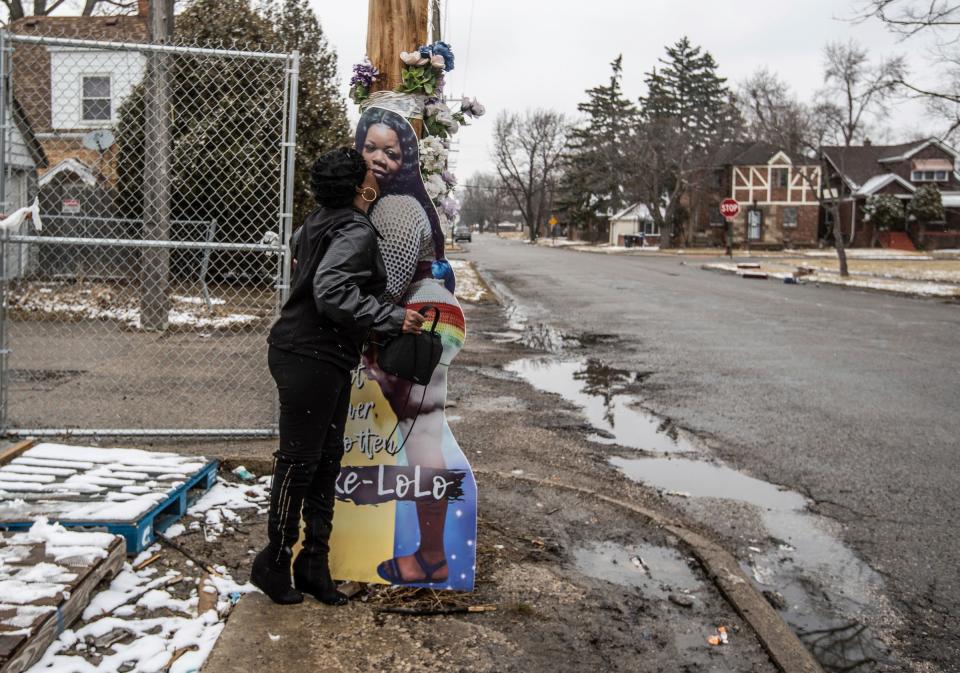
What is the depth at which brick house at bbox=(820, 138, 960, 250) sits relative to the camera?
2291 inches

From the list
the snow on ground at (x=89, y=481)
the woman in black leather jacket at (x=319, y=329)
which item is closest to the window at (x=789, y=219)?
the snow on ground at (x=89, y=481)

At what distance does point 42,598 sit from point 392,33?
2.90 m

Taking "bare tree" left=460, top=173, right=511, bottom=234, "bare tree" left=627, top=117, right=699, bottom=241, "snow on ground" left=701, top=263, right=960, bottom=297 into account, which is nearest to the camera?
"snow on ground" left=701, top=263, right=960, bottom=297

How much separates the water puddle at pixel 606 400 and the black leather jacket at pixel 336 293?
4.05 meters

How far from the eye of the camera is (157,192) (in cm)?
1142

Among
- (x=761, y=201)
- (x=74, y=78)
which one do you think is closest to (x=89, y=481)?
(x=74, y=78)

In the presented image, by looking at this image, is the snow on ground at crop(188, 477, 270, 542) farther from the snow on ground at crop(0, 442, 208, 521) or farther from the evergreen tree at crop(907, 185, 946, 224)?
the evergreen tree at crop(907, 185, 946, 224)

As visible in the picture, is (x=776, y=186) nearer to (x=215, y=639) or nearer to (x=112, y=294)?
(x=112, y=294)

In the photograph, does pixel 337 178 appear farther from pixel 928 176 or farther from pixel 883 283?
pixel 928 176

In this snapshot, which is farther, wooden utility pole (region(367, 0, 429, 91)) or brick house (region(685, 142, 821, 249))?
brick house (region(685, 142, 821, 249))

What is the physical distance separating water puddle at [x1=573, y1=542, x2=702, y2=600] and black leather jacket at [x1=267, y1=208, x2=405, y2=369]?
1.73 m

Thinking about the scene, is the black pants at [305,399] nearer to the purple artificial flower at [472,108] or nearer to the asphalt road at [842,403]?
the purple artificial flower at [472,108]

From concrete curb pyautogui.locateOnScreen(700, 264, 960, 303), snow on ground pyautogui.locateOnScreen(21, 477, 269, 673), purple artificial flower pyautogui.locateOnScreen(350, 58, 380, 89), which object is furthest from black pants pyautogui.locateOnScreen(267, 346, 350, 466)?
concrete curb pyautogui.locateOnScreen(700, 264, 960, 303)

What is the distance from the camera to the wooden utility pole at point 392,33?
13.6 ft
